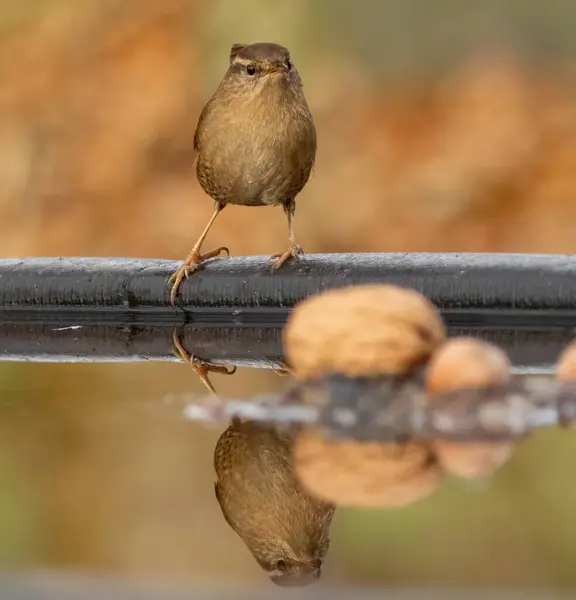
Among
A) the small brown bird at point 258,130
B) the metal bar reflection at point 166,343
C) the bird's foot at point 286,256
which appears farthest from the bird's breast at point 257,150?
the metal bar reflection at point 166,343

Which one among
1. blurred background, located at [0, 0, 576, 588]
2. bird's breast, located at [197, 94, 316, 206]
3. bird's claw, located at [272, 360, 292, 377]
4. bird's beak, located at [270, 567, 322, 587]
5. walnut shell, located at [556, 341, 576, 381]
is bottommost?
bird's beak, located at [270, 567, 322, 587]

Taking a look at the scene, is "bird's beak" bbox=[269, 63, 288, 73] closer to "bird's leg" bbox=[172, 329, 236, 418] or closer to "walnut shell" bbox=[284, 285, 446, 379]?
"bird's leg" bbox=[172, 329, 236, 418]

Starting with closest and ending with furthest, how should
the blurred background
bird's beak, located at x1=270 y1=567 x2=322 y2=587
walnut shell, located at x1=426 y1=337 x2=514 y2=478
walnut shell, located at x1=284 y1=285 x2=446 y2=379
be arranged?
bird's beak, located at x1=270 y1=567 x2=322 y2=587 → walnut shell, located at x1=426 y1=337 x2=514 y2=478 → walnut shell, located at x1=284 y1=285 x2=446 y2=379 → the blurred background

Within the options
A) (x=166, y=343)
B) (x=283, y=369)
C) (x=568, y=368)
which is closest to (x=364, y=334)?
(x=568, y=368)

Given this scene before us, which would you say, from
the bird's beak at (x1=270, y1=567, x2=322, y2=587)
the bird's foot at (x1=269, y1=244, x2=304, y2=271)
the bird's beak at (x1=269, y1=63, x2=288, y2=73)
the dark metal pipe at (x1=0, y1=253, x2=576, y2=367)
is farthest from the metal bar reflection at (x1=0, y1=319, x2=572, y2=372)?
the bird's beak at (x1=270, y1=567, x2=322, y2=587)

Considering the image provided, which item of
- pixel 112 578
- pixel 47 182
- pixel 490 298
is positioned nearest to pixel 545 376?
pixel 490 298
